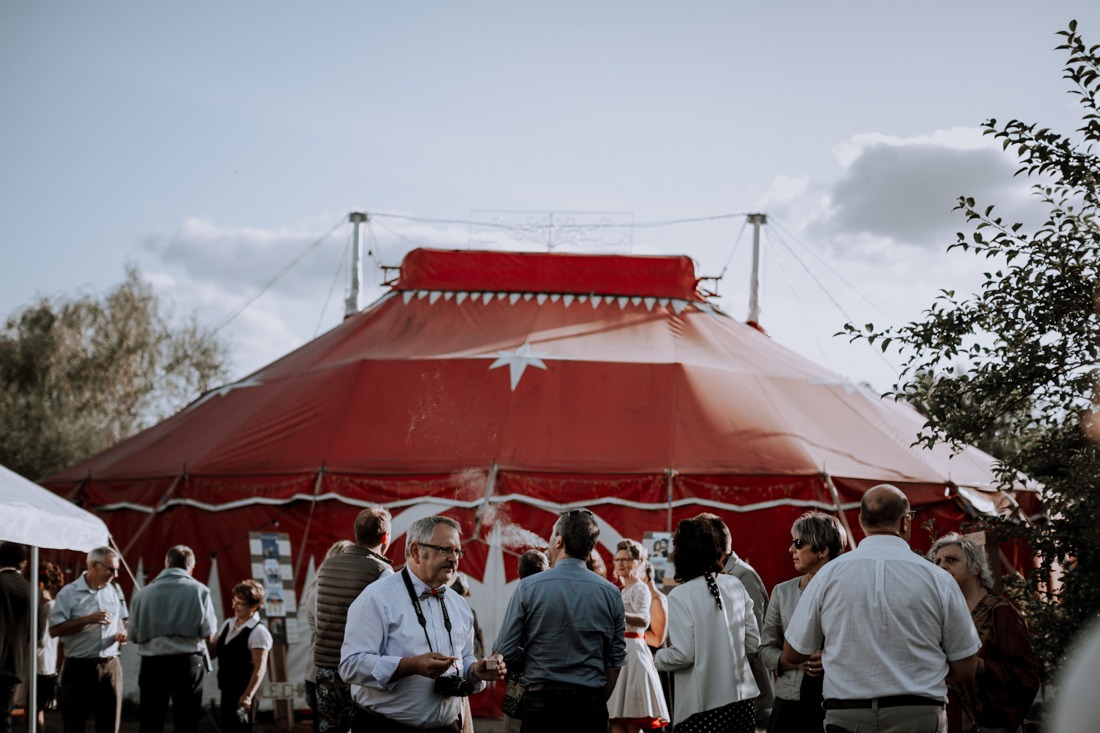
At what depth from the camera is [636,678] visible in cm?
716

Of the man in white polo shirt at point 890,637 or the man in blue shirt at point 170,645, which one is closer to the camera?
the man in white polo shirt at point 890,637

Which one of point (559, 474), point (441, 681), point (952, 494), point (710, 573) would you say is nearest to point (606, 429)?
point (559, 474)

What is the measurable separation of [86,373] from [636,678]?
82.8ft

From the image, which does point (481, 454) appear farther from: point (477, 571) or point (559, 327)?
point (559, 327)

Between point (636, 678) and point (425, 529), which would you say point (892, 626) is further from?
point (636, 678)

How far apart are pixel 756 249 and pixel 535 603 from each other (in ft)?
37.9

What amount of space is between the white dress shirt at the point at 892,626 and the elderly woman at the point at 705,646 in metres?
1.09

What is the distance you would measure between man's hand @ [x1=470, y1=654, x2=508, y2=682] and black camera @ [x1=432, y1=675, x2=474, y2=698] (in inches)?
2.1

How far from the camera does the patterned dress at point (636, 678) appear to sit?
7164mm

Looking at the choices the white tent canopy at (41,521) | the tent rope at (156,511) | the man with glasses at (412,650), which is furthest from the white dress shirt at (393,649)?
the tent rope at (156,511)

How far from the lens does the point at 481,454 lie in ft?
38.1

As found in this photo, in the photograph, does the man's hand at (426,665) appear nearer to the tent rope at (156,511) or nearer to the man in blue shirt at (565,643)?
the man in blue shirt at (565,643)

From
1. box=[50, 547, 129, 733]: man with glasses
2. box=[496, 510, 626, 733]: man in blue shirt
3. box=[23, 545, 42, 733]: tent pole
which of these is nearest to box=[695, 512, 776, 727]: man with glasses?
box=[496, 510, 626, 733]: man in blue shirt

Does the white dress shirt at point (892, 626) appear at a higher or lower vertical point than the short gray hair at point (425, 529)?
lower
